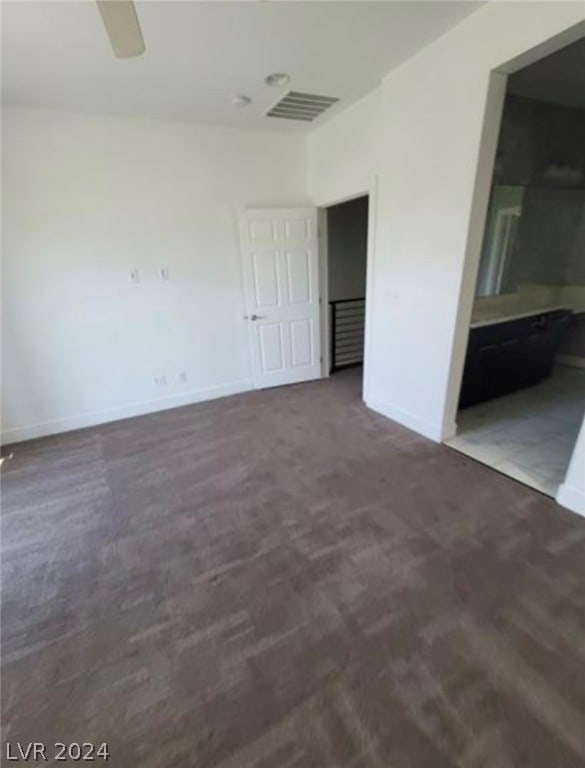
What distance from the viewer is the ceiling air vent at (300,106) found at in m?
3.01

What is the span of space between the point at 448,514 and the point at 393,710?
1.16m

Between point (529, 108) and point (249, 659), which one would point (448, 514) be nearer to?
point (249, 659)

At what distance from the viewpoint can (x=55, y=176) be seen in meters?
3.09

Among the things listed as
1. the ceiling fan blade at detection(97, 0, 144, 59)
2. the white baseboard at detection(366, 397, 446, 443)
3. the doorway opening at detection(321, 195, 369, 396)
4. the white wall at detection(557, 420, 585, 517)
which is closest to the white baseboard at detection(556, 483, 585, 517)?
the white wall at detection(557, 420, 585, 517)

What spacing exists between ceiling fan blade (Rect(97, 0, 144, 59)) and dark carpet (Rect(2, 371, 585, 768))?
2.48 meters

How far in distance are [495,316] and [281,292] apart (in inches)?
87.4

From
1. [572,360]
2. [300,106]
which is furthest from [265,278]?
[572,360]

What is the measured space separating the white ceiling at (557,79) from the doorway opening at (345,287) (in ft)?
6.21

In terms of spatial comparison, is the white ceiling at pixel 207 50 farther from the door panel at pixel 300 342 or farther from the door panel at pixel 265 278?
the door panel at pixel 300 342

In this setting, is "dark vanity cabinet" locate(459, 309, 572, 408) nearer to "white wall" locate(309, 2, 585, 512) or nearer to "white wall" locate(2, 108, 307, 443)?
"white wall" locate(309, 2, 585, 512)

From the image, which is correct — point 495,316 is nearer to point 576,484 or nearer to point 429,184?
point 429,184

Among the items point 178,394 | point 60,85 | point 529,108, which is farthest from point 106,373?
point 529,108

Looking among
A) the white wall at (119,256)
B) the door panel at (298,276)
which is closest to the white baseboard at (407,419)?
the door panel at (298,276)

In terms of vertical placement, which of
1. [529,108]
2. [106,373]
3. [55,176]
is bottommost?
[106,373]
